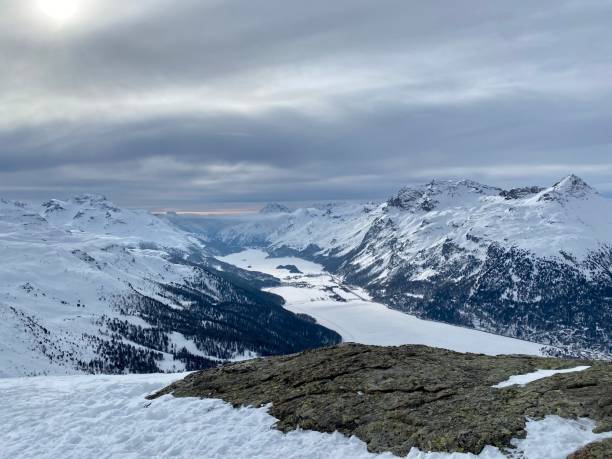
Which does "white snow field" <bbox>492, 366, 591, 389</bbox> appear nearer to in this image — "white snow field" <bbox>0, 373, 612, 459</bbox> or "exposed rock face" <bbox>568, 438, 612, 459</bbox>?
"white snow field" <bbox>0, 373, 612, 459</bbox>

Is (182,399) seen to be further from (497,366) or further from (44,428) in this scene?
(497,366)

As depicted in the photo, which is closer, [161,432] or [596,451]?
[596,451]

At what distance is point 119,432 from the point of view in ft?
105

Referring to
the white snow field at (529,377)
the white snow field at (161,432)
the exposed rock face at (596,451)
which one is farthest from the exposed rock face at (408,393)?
the white snow field at (161,432)

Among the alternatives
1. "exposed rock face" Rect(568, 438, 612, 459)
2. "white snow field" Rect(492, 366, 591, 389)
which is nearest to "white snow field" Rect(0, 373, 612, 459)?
"exposed rock face" Rect(568, 438, 612, 459)

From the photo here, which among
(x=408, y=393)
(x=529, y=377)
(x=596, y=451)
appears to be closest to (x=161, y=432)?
(x=408, y=393)

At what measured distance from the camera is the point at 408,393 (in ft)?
103

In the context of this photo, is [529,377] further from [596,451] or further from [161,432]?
[161,432]

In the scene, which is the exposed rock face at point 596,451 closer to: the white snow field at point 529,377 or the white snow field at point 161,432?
the white snow field at point 161,432

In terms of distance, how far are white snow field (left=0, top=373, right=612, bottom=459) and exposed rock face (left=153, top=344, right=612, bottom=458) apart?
0.90 meters

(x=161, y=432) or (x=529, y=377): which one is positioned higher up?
(x=529, y=377)

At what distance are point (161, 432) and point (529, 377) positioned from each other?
86.9 ft

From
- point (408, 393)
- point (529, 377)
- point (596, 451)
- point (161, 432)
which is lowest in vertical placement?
point (161, 432)

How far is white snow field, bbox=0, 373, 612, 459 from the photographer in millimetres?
23141
